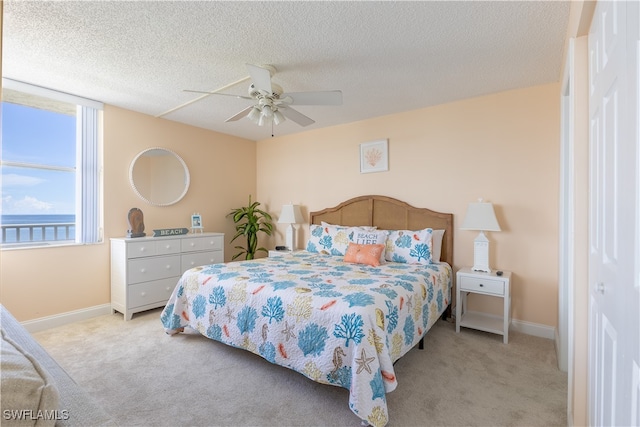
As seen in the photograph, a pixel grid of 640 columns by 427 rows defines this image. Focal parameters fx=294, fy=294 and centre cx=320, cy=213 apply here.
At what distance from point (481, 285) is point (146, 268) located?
368cm

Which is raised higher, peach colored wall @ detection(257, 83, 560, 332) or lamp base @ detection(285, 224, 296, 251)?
peach colored wall @ detection(257, 83, 560, 332)

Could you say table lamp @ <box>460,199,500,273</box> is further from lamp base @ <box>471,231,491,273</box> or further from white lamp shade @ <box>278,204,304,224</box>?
white lamp shade @ <box>278,204,304,224</box>

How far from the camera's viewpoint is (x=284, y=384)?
84.1 inches

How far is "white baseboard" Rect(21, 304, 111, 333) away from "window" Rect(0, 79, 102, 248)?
2.61 ft

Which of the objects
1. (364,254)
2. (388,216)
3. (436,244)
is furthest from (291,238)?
(436,244)

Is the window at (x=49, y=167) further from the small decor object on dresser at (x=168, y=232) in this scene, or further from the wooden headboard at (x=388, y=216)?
the wooden headboard at (x=388, y=216)

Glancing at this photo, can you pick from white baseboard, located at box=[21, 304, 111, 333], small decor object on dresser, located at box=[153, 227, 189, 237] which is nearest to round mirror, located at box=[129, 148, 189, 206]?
small decor object on dresser, located at box=[153, 227, 189, 237]

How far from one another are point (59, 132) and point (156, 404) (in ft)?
10.5

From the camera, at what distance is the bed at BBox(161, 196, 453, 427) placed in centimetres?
176

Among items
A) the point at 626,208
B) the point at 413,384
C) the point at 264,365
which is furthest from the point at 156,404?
the point at 626,208

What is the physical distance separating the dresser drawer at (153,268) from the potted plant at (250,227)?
1.22m

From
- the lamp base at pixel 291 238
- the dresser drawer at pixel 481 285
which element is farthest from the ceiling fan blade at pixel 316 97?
the lamp base at pixel 291 238

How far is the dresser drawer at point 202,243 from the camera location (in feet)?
12.7

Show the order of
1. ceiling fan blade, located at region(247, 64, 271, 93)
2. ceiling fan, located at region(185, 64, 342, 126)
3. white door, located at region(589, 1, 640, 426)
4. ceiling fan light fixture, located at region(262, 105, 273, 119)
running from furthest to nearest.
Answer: ceiling fan light fixture, located at region(262, 105, 273, 119), ceiling fan, located at region(185, 64, 342, 126), ceiling fan blade, located at region(247, 64, 271, 93), white door, located at region(589, 1, 640, 426)
